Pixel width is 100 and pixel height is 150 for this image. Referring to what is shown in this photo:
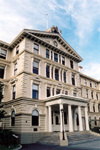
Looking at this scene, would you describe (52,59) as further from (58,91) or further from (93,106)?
(93,106)

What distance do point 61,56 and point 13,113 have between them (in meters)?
15.1

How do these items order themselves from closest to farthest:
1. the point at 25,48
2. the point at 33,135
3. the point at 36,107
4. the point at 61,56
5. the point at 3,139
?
the point at 3,139
the point at 33,135
the point at 36,107
the point at 25,48
the point at 61,56

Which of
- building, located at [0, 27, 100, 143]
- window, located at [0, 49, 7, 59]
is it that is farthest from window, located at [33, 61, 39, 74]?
window, located at [0, 49, 7, 59]

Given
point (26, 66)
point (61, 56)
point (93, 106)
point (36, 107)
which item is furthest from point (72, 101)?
point (93, 106)

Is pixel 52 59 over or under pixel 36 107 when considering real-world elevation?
over

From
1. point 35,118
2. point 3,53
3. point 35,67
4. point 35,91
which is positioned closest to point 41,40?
point 35,67

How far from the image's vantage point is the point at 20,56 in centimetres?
2431

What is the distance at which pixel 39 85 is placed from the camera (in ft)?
77.8

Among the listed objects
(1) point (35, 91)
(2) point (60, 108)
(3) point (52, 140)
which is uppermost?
(1) point (35, 91)

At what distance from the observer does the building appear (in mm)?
20844

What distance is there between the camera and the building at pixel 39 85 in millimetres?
20844

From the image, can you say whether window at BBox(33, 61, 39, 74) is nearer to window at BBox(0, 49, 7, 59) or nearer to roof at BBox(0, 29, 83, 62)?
roof at BBox(0, 29, 83, 62)

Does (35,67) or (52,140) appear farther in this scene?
(35,67)

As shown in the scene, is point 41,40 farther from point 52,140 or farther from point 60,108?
point 52,140
